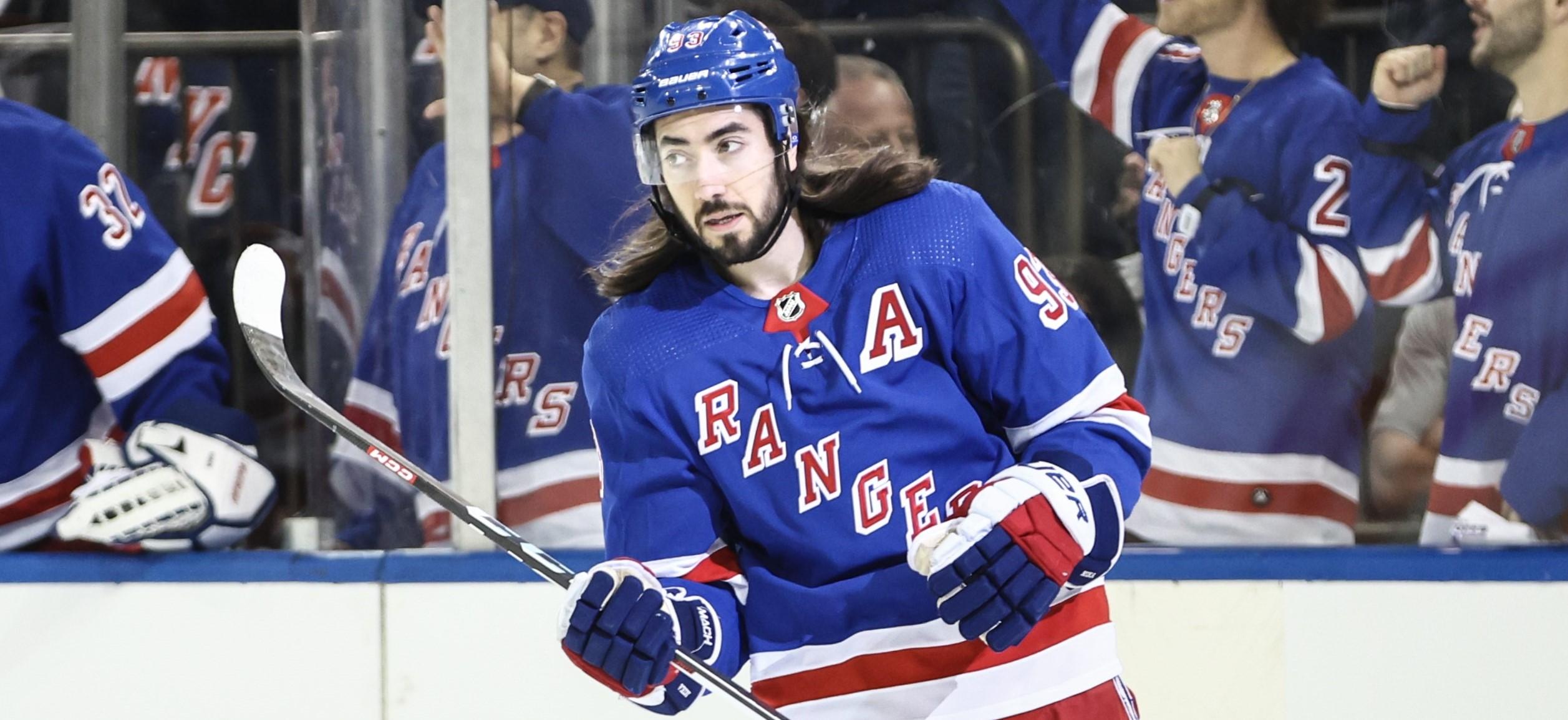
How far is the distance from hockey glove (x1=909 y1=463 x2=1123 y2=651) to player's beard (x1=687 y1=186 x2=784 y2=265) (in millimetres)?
280

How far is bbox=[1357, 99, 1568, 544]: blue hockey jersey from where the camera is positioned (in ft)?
7.19

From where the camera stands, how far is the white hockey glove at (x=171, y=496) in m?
2.32

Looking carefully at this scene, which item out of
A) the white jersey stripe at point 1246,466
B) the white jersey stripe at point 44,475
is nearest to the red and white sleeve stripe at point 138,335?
the white jersey stripe at point 44,475

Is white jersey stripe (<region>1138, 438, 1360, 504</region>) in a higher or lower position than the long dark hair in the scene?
lower

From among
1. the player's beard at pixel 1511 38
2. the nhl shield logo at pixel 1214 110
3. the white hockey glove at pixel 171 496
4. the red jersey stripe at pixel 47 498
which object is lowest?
the red jersey stripe at pixel 47 498

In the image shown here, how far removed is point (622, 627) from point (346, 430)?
1.08 feet

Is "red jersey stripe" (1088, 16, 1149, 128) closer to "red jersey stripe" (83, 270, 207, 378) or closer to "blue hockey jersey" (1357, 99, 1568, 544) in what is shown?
"blue hockey jersey" (1357, 99, 1568, 544)

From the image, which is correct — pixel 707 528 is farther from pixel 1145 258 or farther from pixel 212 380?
pixel 212 380

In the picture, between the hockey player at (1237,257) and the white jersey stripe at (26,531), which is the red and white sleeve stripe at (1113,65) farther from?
the white jersey stripe at (26,531)

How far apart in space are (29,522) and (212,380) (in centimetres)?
33

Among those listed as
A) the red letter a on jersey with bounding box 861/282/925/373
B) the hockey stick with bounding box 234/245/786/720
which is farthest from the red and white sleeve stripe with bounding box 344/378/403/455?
the red letter a on jersey with bounding box 861/282/925/373

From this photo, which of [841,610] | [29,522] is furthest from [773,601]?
[29,522]

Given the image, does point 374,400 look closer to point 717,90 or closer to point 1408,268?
point 717,90

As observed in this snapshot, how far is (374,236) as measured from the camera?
8.06 feet
